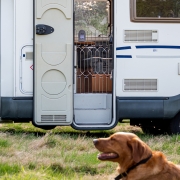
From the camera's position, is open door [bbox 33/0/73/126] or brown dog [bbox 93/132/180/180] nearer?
brown dog [bbox 93/132/180/180]

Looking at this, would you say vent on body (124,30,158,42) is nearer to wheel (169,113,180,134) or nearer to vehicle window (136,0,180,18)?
vehicle window (136,0,180,18)

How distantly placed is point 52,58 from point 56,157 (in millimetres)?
2060

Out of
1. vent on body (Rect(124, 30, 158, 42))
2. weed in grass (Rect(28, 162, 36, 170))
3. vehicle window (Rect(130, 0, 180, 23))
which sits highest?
vehicle window (Rect(130, 0, 180, 23))

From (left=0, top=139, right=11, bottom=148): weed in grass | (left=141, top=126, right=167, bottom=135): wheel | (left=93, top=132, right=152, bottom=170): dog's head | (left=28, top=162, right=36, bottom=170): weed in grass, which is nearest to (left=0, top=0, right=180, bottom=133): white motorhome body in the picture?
(left=141, top=126, right=167, bottom=135): wheel

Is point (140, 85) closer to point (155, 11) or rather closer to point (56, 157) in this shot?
point (155, 11)

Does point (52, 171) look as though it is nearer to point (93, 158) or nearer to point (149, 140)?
point (93, 158)

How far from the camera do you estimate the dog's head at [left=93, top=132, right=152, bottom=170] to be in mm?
4641

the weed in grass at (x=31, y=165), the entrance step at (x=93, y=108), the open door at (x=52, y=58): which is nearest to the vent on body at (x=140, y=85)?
the entrance step at (x=93, y=108)

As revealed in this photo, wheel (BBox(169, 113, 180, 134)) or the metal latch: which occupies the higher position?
the metal latch

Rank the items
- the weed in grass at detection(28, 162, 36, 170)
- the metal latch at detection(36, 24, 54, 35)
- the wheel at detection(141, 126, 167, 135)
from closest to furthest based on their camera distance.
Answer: the weed in grass at detection(28, 162, 36, 170), the metal latch at detection(36, 24, 54, 35), the wheel at detection(141, 126, 167, 135)

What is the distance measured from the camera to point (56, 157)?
642 centimetres

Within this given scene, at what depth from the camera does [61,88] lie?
810cm

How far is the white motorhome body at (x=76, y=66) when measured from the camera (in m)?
8.09

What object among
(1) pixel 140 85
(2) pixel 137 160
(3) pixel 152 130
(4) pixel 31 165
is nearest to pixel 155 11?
(1) pixel 140 85
